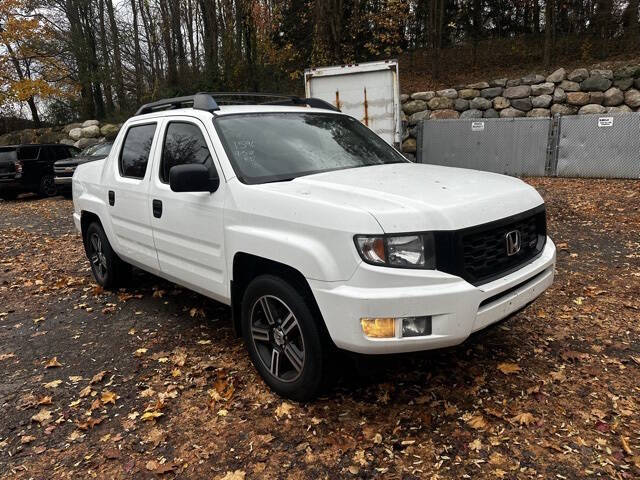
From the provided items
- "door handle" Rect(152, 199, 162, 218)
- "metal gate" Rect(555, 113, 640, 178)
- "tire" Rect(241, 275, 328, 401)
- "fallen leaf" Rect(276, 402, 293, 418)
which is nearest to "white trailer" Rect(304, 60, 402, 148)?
"metal gate" Rect(555, 113, 640, 178)

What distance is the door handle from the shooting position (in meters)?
4.16

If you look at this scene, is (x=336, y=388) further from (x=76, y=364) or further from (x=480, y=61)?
(x=480, y=61)

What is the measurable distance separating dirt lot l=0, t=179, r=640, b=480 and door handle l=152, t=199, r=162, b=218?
111cm

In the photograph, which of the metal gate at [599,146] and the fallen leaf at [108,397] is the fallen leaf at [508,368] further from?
the metal gate at [599,146]

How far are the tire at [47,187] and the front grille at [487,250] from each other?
1631cm

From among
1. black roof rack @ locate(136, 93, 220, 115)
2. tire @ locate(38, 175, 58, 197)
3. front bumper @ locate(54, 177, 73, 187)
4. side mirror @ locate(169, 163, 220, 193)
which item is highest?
black roof rack @ locate(136, 93, 220, 115)

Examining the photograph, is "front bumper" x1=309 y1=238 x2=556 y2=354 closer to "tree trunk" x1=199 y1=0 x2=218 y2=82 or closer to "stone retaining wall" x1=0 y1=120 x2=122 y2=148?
"tree trunk" x1=199 y1=0 x2=218 y2=82

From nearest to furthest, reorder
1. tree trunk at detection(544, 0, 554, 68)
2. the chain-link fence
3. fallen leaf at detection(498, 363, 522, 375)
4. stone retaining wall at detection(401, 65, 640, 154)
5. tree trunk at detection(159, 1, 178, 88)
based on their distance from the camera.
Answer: fallen leaf at detection(498, 363, 522, 375)
the chain-link fence
stone retaining wall at detection(401, 65, 640, 154)
tree trunk at detection(544, 0, 554, 68)
tree trunk at detection(159, 1, 178, 88)

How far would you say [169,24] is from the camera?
69.4 feet

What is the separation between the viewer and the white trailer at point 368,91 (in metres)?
11.2

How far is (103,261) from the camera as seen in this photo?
227 inches

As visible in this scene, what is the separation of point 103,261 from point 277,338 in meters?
3.35

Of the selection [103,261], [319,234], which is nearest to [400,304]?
[319,234]

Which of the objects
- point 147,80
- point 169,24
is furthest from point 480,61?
point 147,80
